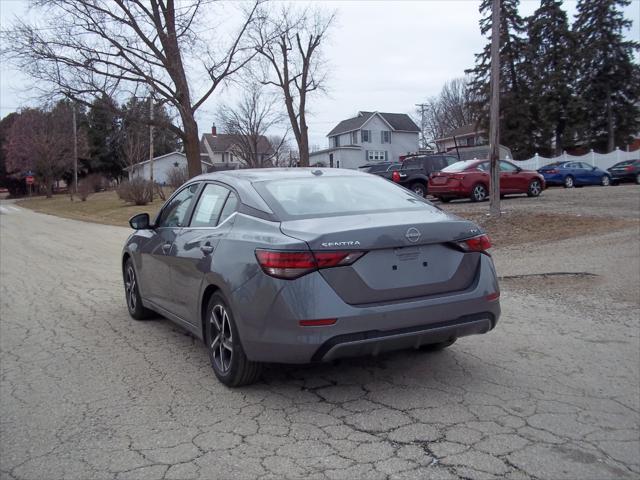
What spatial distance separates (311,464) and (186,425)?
101cm

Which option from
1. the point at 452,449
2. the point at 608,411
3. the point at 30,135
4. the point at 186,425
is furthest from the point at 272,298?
the point at 30,135

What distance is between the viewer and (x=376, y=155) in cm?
6838

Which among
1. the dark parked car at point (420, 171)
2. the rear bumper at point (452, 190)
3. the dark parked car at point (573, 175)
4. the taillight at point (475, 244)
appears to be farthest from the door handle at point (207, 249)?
the dark parked car at point (573, 175)

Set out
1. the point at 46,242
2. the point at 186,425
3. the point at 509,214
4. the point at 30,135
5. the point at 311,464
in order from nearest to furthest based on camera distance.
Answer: the point at 311,464, the point at 186,425, the point at 509,214, the point at 46,242, the point at 30,135

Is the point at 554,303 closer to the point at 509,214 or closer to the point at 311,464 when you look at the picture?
the point at 311,464

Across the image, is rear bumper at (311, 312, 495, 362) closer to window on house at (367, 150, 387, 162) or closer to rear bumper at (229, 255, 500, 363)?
rear bumper at (229, 255, 500, 363)

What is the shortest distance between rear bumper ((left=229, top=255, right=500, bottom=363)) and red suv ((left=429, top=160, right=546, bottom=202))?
15739 mm

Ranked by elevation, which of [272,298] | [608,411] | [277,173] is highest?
[277,173]

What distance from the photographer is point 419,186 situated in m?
22.0

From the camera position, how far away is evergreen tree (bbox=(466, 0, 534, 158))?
46875 millimetres

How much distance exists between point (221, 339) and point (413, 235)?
65.5 inches

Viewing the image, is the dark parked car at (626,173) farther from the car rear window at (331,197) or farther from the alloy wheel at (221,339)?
the alloy wheel at (221,339)

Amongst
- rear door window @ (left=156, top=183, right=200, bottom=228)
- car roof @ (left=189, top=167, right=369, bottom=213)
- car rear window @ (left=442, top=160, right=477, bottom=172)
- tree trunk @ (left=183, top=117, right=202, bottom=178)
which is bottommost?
rear door window @ (left=156, top=183, right=200, bottom=228)

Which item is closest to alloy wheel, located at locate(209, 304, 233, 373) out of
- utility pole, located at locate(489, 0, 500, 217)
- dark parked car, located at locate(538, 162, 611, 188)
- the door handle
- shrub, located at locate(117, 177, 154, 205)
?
the door handle
